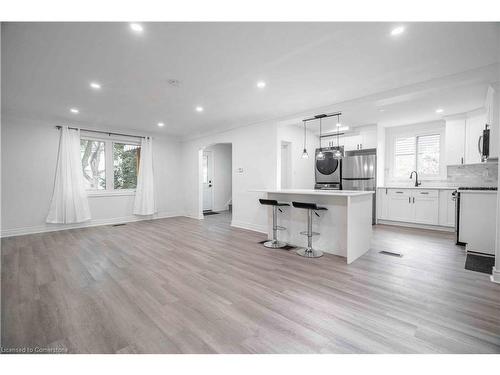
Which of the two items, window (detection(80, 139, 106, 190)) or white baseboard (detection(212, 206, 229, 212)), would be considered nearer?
window (detection(80, 139, 106, 190))

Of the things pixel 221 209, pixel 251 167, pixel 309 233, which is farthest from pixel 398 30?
pixel 221 209

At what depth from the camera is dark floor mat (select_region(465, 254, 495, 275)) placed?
287cm

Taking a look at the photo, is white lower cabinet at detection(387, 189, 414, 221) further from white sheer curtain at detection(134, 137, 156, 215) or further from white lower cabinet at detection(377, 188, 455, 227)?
white sheer curtain at detection(134, 137, 156, 215)

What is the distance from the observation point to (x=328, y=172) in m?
6.32

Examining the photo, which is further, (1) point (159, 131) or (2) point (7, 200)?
(1) point (159, 131)

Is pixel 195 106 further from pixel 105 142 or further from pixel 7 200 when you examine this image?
pixel 7 200

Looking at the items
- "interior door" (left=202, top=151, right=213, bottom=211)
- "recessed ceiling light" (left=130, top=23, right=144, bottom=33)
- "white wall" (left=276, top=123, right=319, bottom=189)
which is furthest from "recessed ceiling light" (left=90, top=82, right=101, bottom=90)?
"interior door" (left=202, top=151, right=213, bottom=211)

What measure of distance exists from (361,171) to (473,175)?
7.48ft

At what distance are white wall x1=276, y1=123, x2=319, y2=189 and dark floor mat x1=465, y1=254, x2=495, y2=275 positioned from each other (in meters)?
3.86

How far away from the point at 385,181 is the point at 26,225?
9.13 metres

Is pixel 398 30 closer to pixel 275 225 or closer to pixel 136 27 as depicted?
pixel 136 27

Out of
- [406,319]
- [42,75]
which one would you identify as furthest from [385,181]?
[42,75]

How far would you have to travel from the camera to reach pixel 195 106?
441 cm
